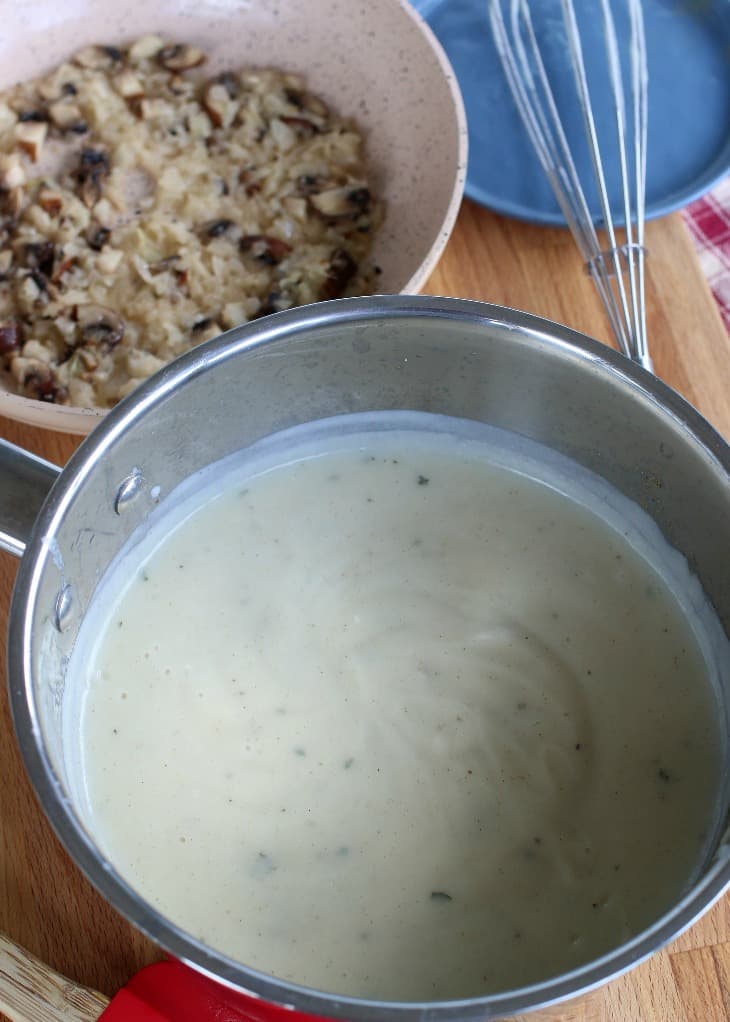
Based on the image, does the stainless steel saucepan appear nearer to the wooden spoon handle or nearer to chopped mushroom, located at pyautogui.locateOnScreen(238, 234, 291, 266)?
the wooden spoon handle

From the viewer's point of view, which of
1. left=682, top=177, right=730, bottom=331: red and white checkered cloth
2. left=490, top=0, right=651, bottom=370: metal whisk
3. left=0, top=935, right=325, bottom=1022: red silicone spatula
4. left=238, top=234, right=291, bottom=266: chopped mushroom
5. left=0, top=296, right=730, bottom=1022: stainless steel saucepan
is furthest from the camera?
left=682, top=177, right=730, bottom=331: red and white checkered cloth

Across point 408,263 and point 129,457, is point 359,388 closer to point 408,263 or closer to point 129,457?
point 129,457

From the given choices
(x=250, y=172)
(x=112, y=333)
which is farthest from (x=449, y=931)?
(x=250, y=172)

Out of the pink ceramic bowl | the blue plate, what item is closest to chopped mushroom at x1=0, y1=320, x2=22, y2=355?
the pink ceramic bowl

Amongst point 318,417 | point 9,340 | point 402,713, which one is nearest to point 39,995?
point 402,713

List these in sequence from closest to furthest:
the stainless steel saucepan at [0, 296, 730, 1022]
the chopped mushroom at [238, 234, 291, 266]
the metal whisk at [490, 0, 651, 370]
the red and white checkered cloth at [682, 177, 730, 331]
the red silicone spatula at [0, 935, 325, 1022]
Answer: the stainless steel saucepan at [0, 296, 730, 1022] → the red silicone spatula at [0, 935, 325, 1022] → the metal whisk at [490, 0, 651, 370] → the chopped mushroom at [238, 234, 291, 266] → the red and white checkered cloth at [682, 177, 730, 331]

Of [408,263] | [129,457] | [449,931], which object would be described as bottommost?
[449,931]

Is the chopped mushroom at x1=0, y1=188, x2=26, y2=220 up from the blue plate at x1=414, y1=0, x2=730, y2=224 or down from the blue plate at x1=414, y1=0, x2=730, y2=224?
up
